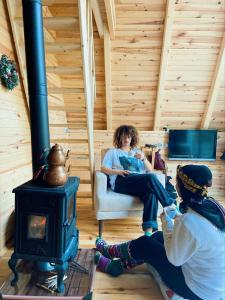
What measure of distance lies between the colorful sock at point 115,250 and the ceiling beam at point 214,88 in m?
2.62

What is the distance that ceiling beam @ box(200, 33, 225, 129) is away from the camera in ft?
10.6

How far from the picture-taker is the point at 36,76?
1.73 metres

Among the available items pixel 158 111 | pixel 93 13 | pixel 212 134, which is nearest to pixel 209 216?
pixel 93 13

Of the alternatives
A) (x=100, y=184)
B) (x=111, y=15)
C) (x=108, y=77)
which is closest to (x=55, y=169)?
(x=100, y=184)

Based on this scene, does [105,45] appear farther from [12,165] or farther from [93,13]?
[12,165]

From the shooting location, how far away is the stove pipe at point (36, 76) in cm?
169

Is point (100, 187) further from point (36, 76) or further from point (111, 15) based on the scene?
point (111, 15)

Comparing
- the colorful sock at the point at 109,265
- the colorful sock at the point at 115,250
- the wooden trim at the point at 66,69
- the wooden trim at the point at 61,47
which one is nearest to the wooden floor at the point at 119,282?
the colorful sock at the point at 109,265

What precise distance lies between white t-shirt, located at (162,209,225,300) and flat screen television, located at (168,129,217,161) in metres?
2.80

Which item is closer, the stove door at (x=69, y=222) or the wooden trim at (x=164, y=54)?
the stove door at (x=69, y=222)

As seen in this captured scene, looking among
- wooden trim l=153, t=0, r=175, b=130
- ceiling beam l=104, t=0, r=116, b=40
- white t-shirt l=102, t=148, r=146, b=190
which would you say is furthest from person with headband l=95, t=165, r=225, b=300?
wooden trim l=153, t=0, r=175, b=130

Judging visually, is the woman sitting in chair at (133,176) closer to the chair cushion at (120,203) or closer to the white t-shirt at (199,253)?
the chair cushion at (120,203)

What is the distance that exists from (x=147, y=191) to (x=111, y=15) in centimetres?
186

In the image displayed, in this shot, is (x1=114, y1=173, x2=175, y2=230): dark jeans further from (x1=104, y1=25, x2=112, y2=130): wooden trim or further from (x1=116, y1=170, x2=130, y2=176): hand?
(x1=104, y1=25, x2=112, y2=130): wooden trim
